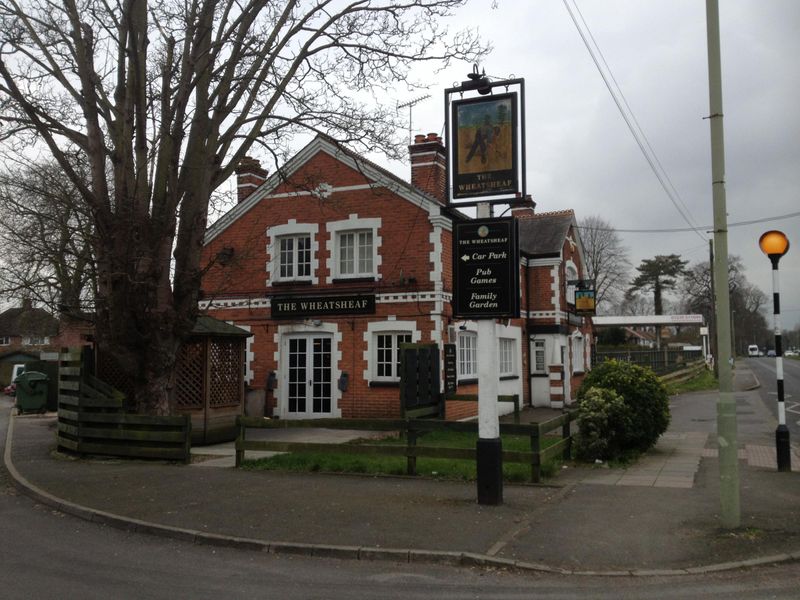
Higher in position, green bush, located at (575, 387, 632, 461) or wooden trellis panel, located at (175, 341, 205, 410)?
wooden trellis panel, located at (175, 341, 205, 410)

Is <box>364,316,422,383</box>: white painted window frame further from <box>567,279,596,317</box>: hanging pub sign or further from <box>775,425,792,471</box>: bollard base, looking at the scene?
<box>567,279,596,317</box>: hanging pub sign

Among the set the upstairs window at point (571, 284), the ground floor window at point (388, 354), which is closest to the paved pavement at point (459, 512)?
the ground floor window at point (388, 354)

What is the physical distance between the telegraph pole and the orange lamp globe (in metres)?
3.19

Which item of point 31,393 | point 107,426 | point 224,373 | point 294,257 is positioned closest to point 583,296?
point 294,257

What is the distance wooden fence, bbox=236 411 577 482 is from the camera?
10164 mm

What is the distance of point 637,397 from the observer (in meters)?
12.5

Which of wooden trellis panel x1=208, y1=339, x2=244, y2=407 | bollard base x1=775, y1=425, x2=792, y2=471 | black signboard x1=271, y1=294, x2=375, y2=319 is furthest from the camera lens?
black signboard x1=271, y1=294, x2=375, y2=319

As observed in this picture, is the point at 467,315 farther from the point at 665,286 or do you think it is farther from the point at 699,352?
the point at 665,286

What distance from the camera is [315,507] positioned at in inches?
344

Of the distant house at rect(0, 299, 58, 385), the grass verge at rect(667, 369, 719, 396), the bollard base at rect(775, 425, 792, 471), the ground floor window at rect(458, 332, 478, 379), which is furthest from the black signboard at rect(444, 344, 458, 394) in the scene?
the grass verge at rect(667, 369, 719, 396)

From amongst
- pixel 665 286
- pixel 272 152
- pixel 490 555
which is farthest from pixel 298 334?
pixel 665 286

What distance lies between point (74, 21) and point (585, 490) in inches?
446

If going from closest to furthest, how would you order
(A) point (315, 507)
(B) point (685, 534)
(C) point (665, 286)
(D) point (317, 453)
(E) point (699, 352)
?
1. (B) point (685, 534)
2. (A) point (315, 507)
3. (D) point (317, 453)
4. (E) point (699, 352)
5. (C) point (665, 286)

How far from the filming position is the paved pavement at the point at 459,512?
6762 mm
